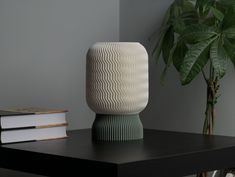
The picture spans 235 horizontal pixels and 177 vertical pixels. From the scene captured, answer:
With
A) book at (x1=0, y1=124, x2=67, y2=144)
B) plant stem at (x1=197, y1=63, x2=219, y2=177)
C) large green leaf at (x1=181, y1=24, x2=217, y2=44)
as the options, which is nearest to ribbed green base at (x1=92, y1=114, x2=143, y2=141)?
book at (x1=0, y1=124, x2=67, y2=144)

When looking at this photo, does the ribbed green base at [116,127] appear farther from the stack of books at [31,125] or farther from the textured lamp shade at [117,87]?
the stack of books at [31,125]

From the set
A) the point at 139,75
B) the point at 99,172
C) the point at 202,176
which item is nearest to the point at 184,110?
the point at 202,176

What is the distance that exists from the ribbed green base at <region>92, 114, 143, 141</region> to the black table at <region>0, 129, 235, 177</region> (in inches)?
1.5

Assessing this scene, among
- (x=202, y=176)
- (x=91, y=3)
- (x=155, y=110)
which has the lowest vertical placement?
(x=202, y=176)

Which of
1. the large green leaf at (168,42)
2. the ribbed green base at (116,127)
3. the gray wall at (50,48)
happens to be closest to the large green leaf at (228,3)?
the large green leaf at (168,42)

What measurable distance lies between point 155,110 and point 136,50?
2.98ft

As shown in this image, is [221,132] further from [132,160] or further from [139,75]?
[132,160]

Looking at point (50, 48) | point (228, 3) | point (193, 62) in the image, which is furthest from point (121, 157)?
point (50, 48)

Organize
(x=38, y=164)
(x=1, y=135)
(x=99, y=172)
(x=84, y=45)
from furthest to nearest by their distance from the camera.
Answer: (x=84, y=45) → (x=1, y=135) → (x=38, y=164) → (x=99, y=172)

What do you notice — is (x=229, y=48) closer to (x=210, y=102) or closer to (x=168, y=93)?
(x=210, y=102)

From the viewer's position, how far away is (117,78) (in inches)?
66.8

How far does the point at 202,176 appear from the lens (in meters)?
2.23

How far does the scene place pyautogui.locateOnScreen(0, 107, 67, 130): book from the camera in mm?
1636

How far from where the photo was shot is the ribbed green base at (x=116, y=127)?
171 cm
